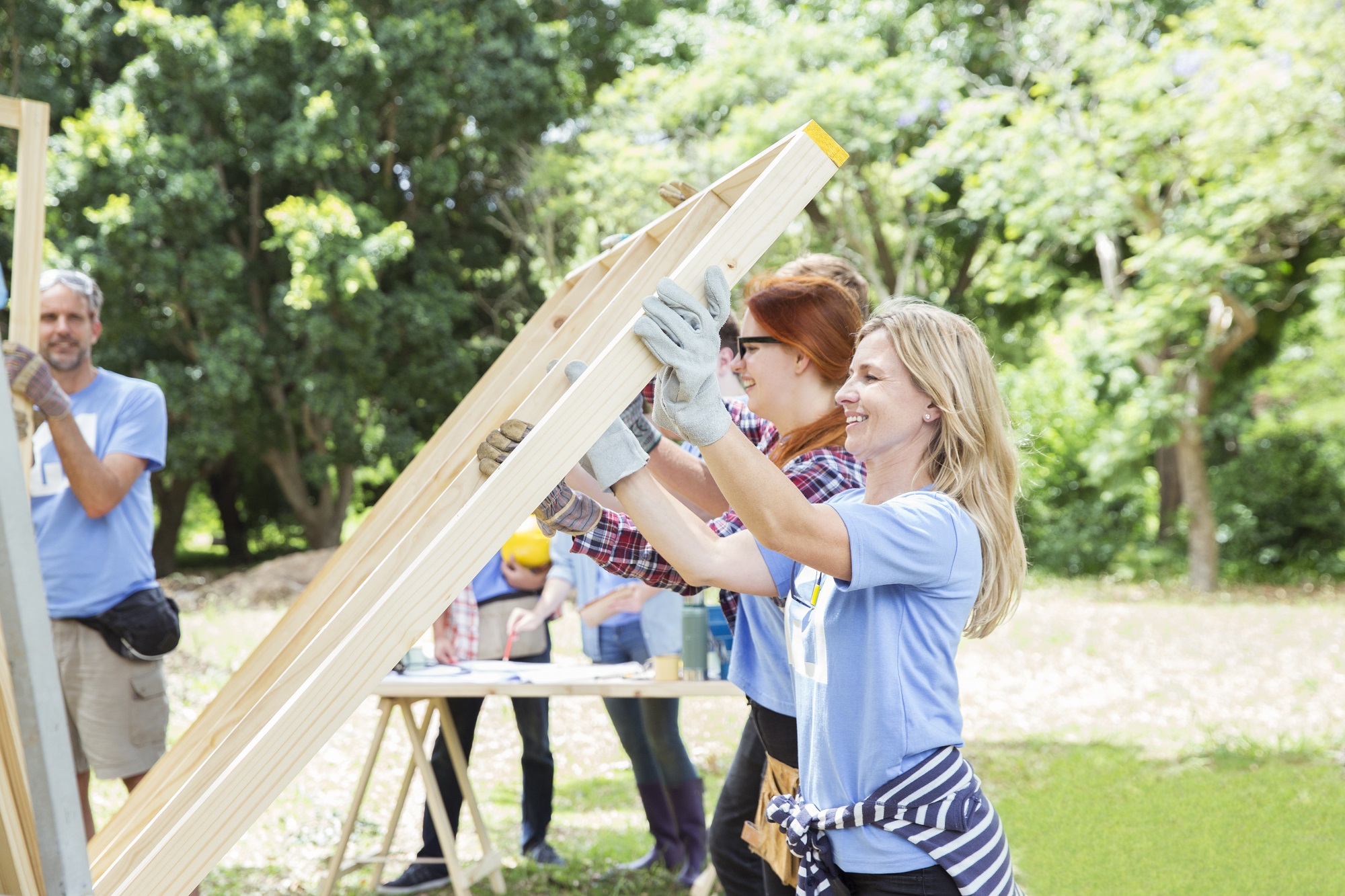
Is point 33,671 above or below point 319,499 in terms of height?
above

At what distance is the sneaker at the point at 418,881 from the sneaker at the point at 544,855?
0.40 meters

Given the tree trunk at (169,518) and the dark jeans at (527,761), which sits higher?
the dark jeans at (527,761)

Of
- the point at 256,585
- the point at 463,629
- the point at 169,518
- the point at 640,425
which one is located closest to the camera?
the point at 640,425

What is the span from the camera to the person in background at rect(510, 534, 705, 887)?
4.23 metres

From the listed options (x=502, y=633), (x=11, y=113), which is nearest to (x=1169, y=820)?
(x=502, y=633)

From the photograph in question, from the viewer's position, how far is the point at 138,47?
Answer: 47.1ft

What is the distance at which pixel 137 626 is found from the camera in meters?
3.35

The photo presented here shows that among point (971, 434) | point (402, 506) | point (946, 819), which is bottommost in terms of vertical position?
point (946, 819)

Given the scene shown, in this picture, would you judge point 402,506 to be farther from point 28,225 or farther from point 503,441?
point 28,225

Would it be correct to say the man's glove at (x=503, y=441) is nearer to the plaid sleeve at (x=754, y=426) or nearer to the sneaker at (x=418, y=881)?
the plaid sleeve at (x=754, y=426)

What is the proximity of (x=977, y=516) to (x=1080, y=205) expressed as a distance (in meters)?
11.0

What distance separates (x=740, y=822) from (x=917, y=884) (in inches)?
40.7

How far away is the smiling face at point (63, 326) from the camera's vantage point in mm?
3244

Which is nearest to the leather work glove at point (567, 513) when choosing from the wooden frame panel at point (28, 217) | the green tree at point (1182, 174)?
the wooden frame panel at point (28, 217)
